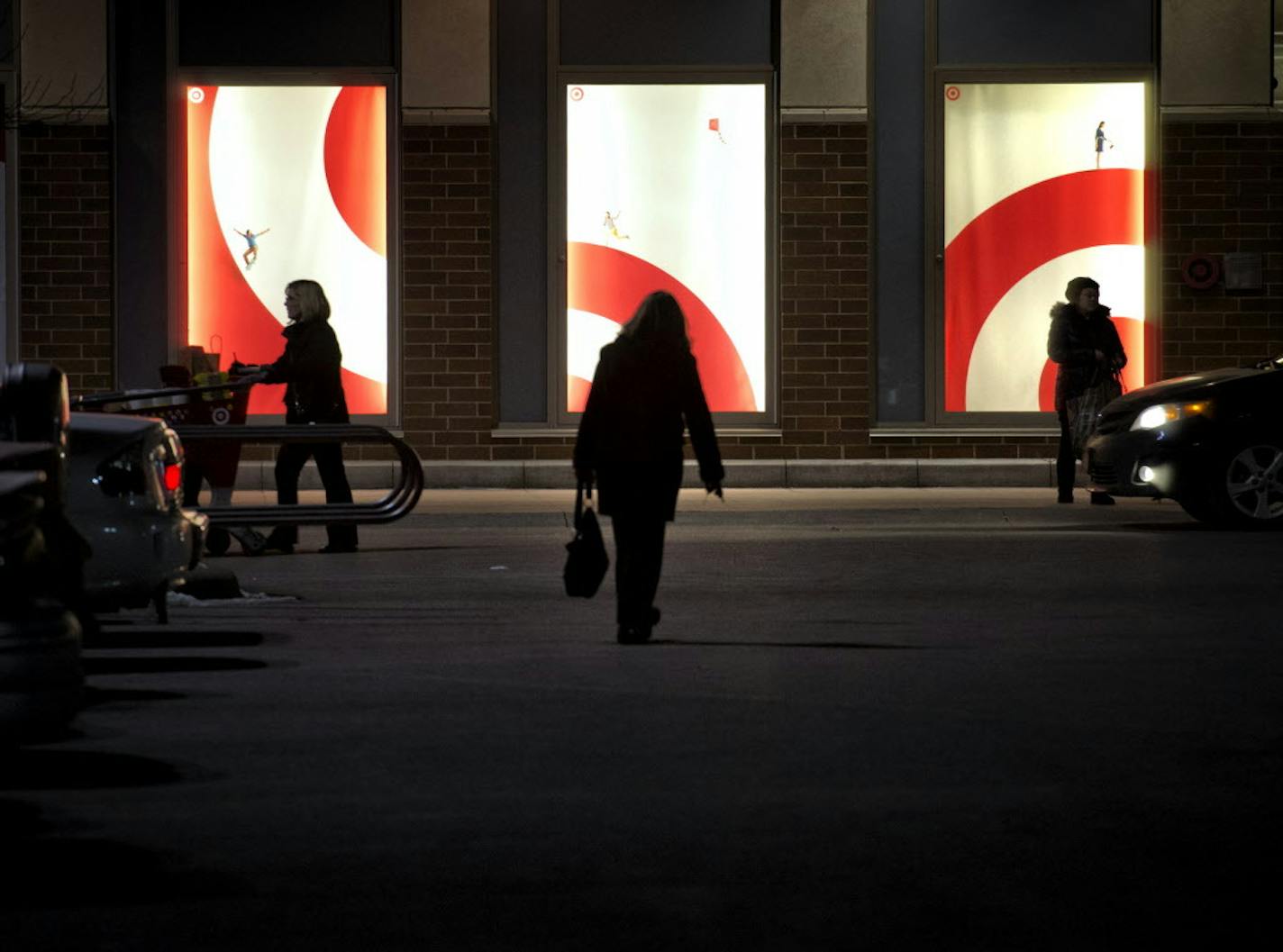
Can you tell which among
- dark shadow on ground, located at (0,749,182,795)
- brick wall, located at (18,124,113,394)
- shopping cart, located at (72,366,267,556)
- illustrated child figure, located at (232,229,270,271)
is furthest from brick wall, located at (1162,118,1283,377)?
dark shadow on ground, located at (0,749,182,795)

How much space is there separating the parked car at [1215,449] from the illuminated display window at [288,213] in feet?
27.2

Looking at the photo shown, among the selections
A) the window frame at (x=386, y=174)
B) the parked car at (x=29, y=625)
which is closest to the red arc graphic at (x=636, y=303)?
the window frame at (x=386, y=174)

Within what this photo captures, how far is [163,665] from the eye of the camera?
32.6 feet

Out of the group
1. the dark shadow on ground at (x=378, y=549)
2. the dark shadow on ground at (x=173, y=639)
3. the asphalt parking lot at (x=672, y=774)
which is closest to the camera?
the asphalt parking lot at (x=672, y=774)

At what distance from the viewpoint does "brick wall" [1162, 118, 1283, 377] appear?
2305 centimetres

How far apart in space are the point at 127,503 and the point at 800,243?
13357 millimetres

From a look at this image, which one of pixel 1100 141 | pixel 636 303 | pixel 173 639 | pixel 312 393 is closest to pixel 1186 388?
pixel 312 393

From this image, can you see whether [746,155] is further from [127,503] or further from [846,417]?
[127,503]

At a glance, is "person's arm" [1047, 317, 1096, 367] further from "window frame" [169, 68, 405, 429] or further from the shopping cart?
the shopping cart

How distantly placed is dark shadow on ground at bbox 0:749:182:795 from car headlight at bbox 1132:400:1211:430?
11.2 meters

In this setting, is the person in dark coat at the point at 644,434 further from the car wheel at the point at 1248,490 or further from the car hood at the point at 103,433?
the car wheel at the point at 1248,490

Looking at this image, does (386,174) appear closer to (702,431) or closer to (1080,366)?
(1080,366)

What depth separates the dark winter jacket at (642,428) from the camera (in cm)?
1076

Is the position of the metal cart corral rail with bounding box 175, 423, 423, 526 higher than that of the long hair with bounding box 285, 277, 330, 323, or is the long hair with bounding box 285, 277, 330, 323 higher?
the long hair with bounding box 285, 277, 330, 323
